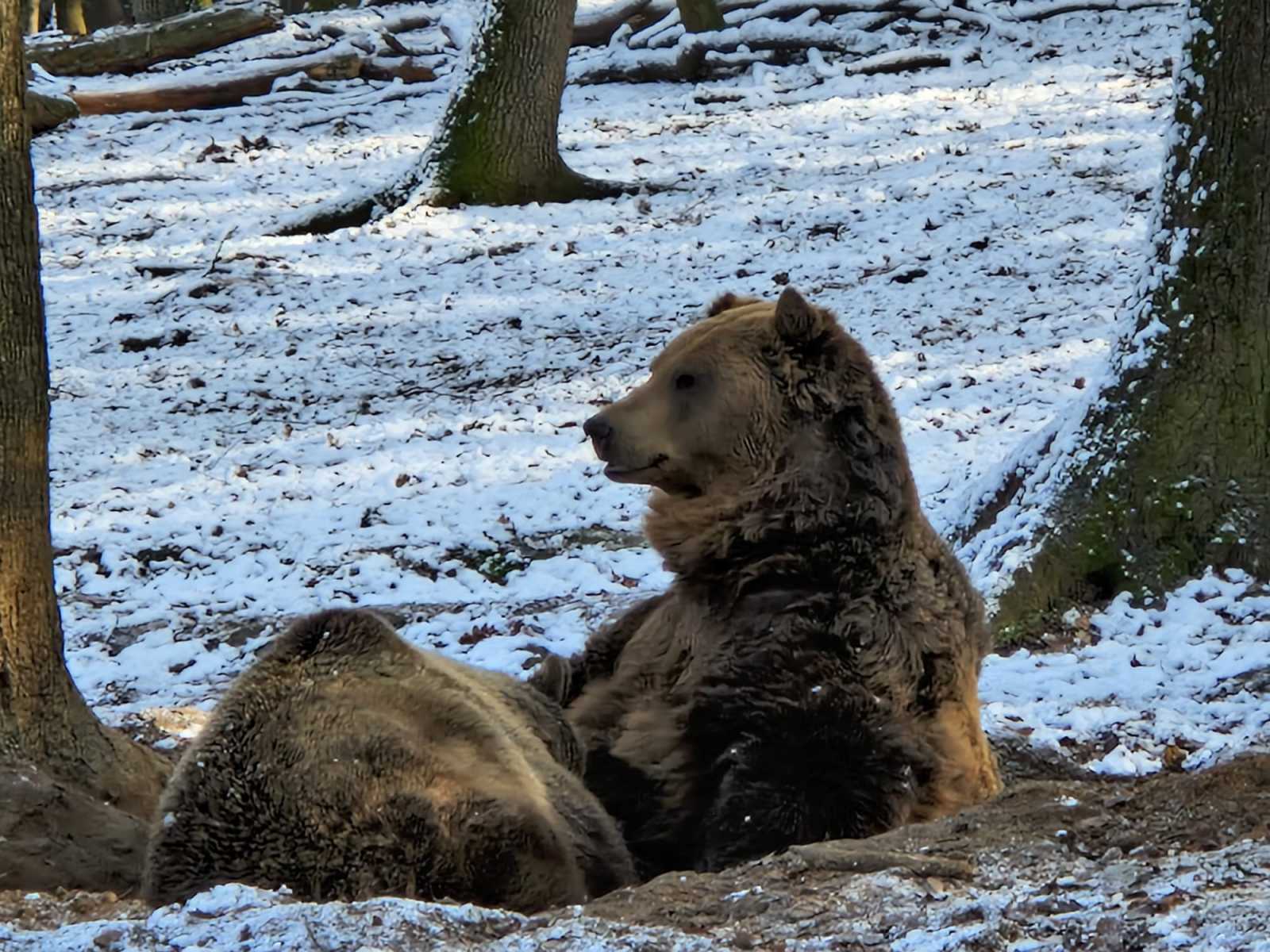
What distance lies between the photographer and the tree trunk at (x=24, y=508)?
541 cm

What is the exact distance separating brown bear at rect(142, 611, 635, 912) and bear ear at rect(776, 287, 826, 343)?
181cm

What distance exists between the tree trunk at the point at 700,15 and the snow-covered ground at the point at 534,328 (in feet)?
3.41

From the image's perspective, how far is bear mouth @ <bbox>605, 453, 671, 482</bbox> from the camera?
5.69 m

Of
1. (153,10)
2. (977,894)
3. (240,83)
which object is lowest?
(977,894)

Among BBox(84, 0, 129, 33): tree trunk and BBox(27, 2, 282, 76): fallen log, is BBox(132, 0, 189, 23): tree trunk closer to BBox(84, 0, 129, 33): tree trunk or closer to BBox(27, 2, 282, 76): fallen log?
BBox(27, 2, 282, 76): fallen log

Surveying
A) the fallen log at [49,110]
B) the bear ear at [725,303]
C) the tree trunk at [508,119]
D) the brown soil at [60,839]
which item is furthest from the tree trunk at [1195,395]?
the fallen log at [49,110]

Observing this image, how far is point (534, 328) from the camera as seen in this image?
15.1 m

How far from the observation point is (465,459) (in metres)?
12.3

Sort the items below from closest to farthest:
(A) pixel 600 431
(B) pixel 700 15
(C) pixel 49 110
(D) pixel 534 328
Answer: (A) pixel 600 431 < (D) pixel 534 328 < (C) pixel 49 110 < (B) pixel 700 15

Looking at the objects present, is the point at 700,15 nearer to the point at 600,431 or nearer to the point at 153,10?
the point at 153,10

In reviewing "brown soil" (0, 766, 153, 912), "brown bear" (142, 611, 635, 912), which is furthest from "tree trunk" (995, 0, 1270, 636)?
"brown soil" (0, 766, 153, 912)

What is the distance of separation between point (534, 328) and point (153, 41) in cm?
1251

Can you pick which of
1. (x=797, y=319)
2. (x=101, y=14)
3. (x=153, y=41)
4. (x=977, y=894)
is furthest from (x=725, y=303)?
(x=101, y=14)

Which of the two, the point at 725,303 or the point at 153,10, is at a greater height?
the point at 153,10
